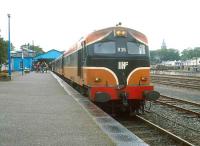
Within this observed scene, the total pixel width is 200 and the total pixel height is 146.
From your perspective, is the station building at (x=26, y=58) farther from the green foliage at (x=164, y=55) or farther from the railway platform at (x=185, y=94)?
the green foliage at (x=164, y=55)

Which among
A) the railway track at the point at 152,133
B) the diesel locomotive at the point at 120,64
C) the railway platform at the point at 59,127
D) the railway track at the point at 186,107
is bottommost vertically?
the railway track at the point at 152,133

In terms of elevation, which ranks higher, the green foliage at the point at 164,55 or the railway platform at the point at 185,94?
the green foliage at the point at 164,55

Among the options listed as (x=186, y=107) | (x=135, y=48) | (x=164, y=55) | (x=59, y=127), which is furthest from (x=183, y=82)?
(x=164, y=55)

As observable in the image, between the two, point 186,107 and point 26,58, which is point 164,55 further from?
point 186,107

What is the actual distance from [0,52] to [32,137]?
43855mm

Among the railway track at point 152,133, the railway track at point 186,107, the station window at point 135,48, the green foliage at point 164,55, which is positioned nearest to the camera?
the railway track at point 152,133

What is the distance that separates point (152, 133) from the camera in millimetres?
11984

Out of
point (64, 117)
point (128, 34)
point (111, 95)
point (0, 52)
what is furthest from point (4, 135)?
point (0, 52)

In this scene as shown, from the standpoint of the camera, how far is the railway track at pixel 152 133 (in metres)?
10.5

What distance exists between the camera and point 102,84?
49.3 feet

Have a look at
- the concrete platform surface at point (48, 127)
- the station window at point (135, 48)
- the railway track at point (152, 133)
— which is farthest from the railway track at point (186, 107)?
the concrete platform surface at point (48, 127)

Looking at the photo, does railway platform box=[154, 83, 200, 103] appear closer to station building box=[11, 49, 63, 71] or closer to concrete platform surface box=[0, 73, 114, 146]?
concrete platform surface box=[0, 73, 114, 146]

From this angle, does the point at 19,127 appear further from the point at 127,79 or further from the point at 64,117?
the point at 127,79

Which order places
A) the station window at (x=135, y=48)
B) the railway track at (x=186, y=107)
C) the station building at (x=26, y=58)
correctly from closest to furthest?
1. the station window at (x=135, y=48)
2. the railway track at (x=186, y=107)
3. the station building at (x=26, y=58)
